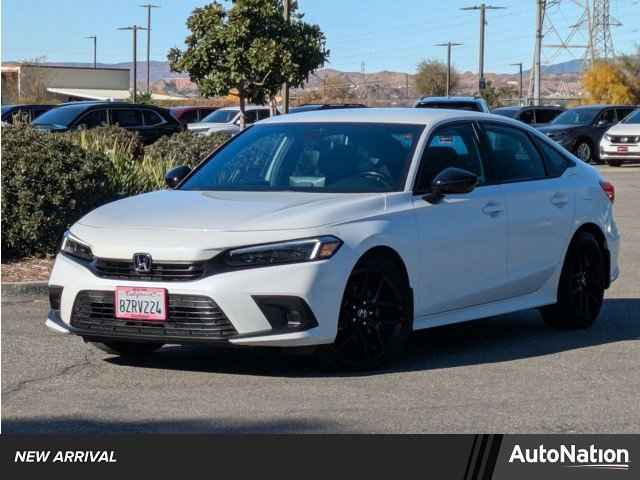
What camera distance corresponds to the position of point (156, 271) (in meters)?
8.29

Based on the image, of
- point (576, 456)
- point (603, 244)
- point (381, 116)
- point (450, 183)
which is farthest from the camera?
point (603, 244)

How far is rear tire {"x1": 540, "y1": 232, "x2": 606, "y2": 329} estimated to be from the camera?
10.5 metres

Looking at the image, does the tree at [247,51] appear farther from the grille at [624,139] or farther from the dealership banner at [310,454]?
the dealership banner at [310,454]

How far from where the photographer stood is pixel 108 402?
789cm

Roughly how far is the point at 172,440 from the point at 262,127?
3851mm

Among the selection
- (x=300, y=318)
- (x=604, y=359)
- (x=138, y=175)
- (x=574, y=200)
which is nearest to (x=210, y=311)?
(x=300, y=318)

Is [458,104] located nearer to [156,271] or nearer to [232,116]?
[232,116]

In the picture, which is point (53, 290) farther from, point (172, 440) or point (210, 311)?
point (172, 440)

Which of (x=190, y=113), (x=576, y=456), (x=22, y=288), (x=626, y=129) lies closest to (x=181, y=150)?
(x=22, y=288)

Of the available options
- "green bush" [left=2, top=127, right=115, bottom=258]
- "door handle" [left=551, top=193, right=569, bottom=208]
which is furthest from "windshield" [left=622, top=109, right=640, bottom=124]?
"door handle" [left=551, top=193, right=569, bottom=208]

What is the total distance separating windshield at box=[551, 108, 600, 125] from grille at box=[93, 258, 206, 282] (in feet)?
105

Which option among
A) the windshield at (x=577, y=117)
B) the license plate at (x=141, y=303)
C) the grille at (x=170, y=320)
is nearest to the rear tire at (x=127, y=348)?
the grille at (x=170, y=320)

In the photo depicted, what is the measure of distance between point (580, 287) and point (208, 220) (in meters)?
3.33

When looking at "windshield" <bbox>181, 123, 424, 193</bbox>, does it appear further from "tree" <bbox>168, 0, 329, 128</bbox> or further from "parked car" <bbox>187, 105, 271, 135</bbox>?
"parked car" <bbox>187, 105, 271, 135</bbox>
